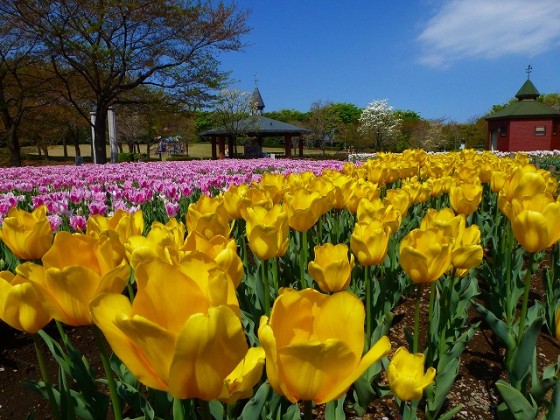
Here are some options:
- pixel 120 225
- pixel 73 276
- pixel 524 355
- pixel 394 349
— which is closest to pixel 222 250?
pixel 73 276

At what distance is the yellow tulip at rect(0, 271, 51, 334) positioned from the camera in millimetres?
1120

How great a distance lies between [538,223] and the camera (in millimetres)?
1706

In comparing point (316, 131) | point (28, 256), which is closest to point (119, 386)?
point (28, 256)

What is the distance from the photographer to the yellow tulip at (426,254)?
1602 millimetres

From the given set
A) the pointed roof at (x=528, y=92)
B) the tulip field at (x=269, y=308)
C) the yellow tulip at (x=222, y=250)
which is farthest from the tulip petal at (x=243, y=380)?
the pointed roof at (x=528, y=92)

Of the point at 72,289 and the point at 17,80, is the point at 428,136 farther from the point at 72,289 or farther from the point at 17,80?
the point at 72,289

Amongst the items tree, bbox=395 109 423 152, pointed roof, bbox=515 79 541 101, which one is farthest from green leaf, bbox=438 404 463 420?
tree, bbox=395 109 423 152

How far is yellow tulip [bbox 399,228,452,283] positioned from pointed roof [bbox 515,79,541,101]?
178 feet

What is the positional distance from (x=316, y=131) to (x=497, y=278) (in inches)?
2395

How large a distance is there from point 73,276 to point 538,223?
65.0 inches

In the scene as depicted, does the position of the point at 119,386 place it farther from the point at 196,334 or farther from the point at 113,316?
the point at 196,334

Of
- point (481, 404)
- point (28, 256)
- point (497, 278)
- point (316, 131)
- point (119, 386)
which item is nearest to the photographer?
point (119, 386)

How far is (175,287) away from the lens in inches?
28.9

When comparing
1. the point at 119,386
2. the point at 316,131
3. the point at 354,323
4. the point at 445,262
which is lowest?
the point at 119,386
